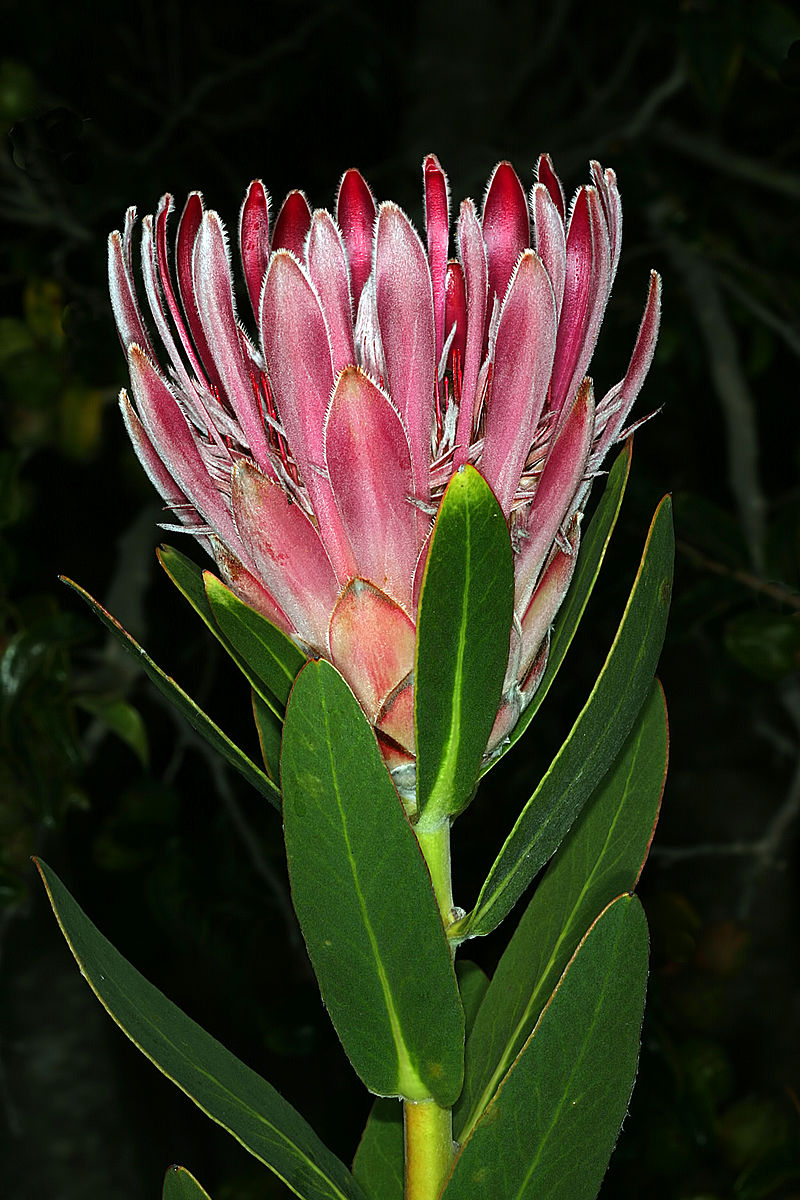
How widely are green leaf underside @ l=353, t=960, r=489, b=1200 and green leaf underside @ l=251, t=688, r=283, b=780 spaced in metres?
0.13

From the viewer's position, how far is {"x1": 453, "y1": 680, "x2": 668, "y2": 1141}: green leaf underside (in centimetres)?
46

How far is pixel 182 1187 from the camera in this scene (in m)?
0.45

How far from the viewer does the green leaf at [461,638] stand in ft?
1.15

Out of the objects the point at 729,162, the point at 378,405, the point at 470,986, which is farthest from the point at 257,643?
the point at 729,162

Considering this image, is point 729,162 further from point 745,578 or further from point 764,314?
point 745,578

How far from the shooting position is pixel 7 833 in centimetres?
106

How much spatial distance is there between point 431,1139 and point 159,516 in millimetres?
877

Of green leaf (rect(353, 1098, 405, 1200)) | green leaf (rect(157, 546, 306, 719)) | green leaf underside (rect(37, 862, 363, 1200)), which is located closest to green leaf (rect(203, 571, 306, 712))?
green leaf (rect(157, 546, 306, 719))

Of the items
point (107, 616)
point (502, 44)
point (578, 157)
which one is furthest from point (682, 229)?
point (107, 616)

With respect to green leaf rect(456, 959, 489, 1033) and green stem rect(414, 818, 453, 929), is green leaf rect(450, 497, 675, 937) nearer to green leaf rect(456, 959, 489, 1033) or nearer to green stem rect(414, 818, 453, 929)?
green stem rect(414, 818, 453, 929)

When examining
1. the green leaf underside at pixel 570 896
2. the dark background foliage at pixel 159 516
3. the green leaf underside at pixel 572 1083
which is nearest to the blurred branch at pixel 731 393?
the dark background foliage at pixel 159 516

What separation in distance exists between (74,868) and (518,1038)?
122 cm

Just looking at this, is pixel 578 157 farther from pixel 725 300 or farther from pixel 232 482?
pixel 232 482

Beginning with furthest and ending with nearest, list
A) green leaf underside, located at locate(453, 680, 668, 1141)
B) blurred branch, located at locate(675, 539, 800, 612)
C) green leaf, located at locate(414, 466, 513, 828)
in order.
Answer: blurred branch, located at locate(675, 539, 800, 612) < green leaf underside, located at locate(453, 680, 668, 1141) < green leaf, located at locate(414, 466, 513, 828)
